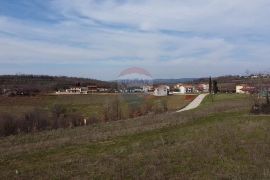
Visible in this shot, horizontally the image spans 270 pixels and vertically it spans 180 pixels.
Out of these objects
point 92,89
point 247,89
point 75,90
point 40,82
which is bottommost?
point 75,90

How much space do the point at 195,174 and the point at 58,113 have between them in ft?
190

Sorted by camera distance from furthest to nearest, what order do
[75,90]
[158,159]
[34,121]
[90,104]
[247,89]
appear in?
[75,90], [90,104], [247,89], [34,121], [158,159]

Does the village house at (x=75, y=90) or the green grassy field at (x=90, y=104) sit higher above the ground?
the village house at (x=75, y=90)

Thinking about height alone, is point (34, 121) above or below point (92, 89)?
below

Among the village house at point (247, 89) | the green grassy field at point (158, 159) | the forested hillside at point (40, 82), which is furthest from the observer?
the forested hillside at point (40, 82)

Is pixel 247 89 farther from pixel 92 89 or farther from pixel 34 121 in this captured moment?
pixel 92 89

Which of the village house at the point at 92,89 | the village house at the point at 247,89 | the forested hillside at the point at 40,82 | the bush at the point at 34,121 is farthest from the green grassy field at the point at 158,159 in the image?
the forested hillside at the point at 40,82

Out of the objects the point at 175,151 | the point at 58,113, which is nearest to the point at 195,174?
the point at 175,151

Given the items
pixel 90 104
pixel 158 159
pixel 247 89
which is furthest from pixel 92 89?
A: pixel 158 159

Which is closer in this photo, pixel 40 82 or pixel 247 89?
pixel 247 89

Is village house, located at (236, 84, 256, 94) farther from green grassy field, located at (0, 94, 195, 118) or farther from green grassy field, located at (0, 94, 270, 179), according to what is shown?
green grassy field, located at (0, 94, 270, 179)

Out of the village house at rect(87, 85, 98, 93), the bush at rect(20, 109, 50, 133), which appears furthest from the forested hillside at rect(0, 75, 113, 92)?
the bush at rect(20, 109, 50, 133)

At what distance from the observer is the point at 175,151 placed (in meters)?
16.2

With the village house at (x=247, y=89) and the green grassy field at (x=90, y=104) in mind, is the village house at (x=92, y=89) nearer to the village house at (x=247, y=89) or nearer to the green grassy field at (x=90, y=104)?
the green grassy field at (x=90, y=104)
